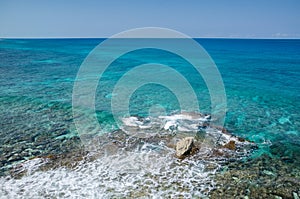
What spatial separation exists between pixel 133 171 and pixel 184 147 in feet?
10.3

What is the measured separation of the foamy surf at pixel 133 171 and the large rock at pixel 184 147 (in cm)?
39

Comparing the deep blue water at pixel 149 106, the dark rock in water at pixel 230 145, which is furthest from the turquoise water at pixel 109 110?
the dark rock in water at pixel 230 145

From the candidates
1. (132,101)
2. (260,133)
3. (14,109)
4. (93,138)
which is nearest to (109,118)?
(93,138)

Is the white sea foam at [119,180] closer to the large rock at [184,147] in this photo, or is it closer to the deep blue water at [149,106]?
the large rock at [184,147]

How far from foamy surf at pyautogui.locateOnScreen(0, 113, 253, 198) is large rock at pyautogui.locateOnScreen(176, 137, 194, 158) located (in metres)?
0.39

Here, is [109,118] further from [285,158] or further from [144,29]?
[285,158]

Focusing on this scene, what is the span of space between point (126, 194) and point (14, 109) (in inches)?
544

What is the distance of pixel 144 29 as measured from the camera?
46.0ft

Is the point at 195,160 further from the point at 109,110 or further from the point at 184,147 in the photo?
the point at 109,110

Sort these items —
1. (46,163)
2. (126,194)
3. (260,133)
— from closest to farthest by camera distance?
(126,194)
(46,163)
(260,133)

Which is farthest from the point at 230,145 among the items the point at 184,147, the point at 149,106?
the point at 149,106

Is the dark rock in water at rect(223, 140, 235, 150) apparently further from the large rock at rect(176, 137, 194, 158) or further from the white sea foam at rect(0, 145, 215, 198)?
the white sea foam at rect(0, 145, 215, 198)

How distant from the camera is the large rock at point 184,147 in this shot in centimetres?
1255

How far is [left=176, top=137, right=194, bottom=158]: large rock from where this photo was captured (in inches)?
494
